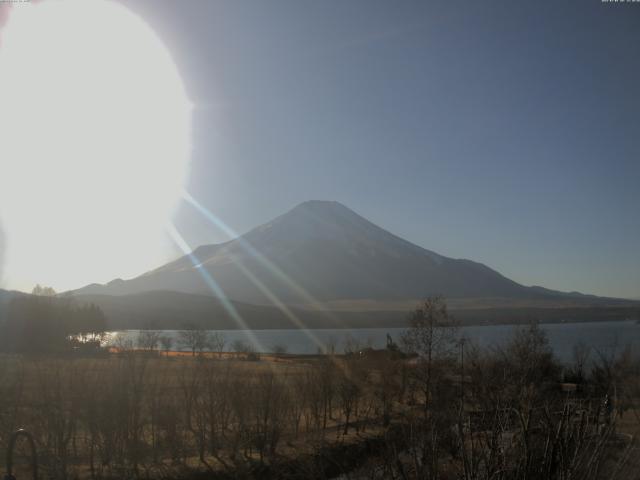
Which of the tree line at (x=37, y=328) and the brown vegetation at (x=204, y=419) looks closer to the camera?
the brown vegetation at (x=204, y=419)

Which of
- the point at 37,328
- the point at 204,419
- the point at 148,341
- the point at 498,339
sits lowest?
the point at 498,339

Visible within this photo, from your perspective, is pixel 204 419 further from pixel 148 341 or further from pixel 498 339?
pixel 498 339

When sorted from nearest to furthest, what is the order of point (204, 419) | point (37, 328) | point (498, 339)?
1. point (204, 419)
2. point (37, 328)
3. point (498, 339)

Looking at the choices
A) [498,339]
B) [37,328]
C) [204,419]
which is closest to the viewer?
[204,419]

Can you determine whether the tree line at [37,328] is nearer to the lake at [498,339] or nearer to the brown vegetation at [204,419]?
the lake at [498,339]

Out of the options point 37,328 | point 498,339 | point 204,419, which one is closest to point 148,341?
point 37,328

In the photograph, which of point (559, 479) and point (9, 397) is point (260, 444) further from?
point (559, 479)

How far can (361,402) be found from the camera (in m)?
29.5

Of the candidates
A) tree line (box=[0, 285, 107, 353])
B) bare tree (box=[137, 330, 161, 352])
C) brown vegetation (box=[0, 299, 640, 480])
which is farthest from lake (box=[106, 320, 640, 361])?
brown vegetation (box=[0, 299, 640, 480])

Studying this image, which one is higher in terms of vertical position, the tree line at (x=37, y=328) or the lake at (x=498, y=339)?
the tree line at (x=37, y=328)

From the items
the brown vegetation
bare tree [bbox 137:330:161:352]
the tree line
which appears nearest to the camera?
the brown vegetation

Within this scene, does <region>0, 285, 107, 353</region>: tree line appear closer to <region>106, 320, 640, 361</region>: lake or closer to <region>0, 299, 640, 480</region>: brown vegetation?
<region>106, 320, 640, 361</region>: lake

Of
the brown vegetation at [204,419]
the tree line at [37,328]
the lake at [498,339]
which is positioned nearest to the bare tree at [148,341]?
the lake at [498,339]

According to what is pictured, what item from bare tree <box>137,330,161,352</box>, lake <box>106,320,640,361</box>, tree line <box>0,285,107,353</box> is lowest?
lake <box>106,320,640,361</box>
